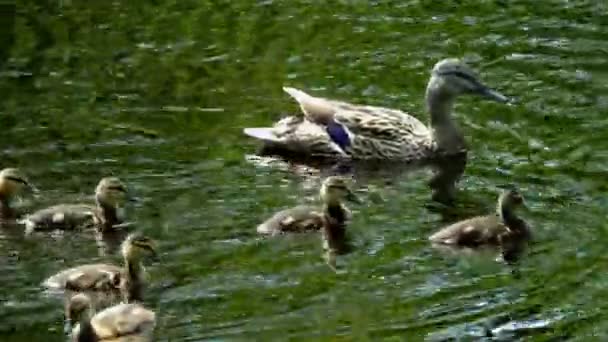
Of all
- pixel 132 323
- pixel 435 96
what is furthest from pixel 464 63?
pixel 132 323

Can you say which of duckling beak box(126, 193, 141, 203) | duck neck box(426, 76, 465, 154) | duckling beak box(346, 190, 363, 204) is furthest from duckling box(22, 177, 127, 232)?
duck neck box(426, 76, 465, 154)

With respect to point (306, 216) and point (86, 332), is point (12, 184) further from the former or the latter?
point (86, 332)

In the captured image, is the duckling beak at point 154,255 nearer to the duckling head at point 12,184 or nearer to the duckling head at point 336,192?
the duckling head at point 336,192

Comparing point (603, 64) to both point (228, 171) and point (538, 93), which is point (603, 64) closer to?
point (538, 93)

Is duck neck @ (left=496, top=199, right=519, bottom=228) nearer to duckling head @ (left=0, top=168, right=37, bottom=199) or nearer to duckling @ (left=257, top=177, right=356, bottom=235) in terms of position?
duckling @ (left=257, top=177, right=356, bottom=235)

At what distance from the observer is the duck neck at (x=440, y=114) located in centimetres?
1249

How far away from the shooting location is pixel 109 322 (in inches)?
363

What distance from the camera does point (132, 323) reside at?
363 inches

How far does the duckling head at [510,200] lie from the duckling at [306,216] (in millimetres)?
885

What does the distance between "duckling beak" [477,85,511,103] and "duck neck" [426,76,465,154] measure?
212 mm

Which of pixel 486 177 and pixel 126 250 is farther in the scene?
pixel 486 177

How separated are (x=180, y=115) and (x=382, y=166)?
143cm

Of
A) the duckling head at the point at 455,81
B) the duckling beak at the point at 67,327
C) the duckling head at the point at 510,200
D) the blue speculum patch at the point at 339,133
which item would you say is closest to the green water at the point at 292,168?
the duckling beak at the point at 67,327

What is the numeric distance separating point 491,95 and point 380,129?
0.75m
